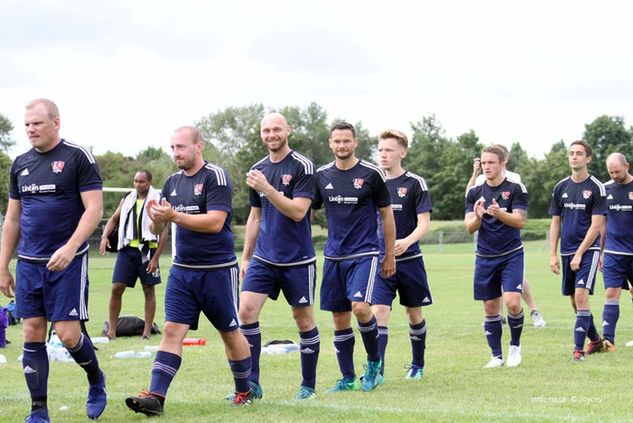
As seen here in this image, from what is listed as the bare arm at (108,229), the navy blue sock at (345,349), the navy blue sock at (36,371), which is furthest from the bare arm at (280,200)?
the bare arm at (108,229)

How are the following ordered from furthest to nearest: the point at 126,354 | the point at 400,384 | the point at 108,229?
the point at 108,229
the point at 126,354
the point at 400,384

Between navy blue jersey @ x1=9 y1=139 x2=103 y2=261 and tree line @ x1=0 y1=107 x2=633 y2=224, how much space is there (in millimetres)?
74771

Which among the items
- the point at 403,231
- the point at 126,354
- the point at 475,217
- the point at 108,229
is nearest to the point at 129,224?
the point at 108,229

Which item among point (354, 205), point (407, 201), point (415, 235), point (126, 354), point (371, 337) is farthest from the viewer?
point (126, 354)

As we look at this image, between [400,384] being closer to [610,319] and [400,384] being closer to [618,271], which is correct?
[610,319]

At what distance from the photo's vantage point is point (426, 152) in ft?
346

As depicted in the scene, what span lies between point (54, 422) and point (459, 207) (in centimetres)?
8869

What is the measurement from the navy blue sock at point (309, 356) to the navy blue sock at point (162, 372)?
1568 mm

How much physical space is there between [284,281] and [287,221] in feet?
1.82

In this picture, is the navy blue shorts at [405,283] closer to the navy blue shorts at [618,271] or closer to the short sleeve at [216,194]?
the short sleeve at [216,194]

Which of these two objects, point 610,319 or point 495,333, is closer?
point 495,333

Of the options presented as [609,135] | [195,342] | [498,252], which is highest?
[609,135]

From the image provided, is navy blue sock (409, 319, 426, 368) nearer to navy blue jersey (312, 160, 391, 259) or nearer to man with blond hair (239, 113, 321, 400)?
navy blue jersey (312, 160, 391, 259)

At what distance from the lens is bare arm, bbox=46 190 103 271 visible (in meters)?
7.84
